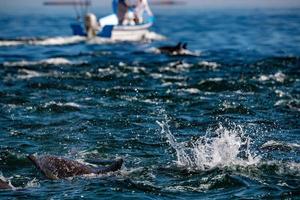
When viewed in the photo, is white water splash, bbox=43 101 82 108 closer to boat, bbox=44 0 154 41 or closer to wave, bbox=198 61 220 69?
wave, bbox=198 61 220 69

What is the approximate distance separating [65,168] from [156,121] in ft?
16.7

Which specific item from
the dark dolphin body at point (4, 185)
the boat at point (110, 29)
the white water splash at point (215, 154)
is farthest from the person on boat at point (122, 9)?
the dark dolphin body at point (4, 185)

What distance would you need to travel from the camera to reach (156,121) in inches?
715

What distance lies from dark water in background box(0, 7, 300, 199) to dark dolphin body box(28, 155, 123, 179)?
24 cm

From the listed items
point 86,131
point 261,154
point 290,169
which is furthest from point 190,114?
point 290,169

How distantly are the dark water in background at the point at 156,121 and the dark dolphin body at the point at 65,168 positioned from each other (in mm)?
240

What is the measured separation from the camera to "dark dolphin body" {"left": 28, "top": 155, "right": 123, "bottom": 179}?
1352 cm

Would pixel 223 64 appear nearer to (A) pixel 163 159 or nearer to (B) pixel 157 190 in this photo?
(A) pixel 163 159

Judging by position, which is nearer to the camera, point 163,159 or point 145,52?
point 163,159

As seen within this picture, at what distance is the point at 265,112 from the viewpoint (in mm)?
21406

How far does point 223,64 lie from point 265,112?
12.6 metres

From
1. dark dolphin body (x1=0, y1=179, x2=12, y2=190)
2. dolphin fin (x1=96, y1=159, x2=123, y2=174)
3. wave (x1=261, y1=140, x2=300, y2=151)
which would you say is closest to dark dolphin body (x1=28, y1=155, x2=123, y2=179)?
dolphin fin (x1=96, y1=159, x2=123, y2=174)

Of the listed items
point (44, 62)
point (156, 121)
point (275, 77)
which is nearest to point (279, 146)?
point (156, 121)

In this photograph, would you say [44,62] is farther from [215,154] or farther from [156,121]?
[215,154]
